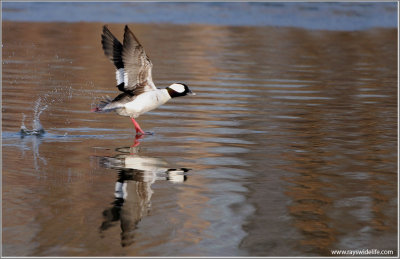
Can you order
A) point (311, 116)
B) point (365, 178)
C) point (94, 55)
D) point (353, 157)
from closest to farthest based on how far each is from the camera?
point (365, 178) → point (353, 157) → point (311, 116) → point (94, 55)

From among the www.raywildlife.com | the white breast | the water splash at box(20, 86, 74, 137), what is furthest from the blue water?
the www.raywildlife.com

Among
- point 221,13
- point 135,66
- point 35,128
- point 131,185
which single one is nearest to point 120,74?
point 135,66

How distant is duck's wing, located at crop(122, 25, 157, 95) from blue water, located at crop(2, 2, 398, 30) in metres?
18.6

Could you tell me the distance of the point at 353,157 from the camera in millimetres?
9203

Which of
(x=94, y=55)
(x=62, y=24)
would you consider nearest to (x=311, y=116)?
(x=94, y=55)

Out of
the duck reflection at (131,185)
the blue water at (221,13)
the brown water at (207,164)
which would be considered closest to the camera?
the brown water at (207,164)

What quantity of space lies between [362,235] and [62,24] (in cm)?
2305

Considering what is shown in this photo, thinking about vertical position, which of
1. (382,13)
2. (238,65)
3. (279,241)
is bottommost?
(279,241)

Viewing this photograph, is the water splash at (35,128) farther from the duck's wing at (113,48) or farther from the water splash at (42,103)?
the duck's wing at (113,48)

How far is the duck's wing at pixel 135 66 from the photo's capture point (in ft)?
33.9

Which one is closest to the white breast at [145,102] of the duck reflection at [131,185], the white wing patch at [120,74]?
the white wing patch at [120,74]

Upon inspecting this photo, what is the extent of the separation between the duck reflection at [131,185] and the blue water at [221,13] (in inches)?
825

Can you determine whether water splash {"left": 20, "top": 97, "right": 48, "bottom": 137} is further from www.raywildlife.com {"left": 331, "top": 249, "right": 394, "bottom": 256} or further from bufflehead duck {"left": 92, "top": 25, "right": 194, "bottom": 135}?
www.raywildlife.com {"left": 331, "top": 249, "right": 394, "bottom": 256}

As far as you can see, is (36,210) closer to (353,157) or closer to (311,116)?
(353,157)
